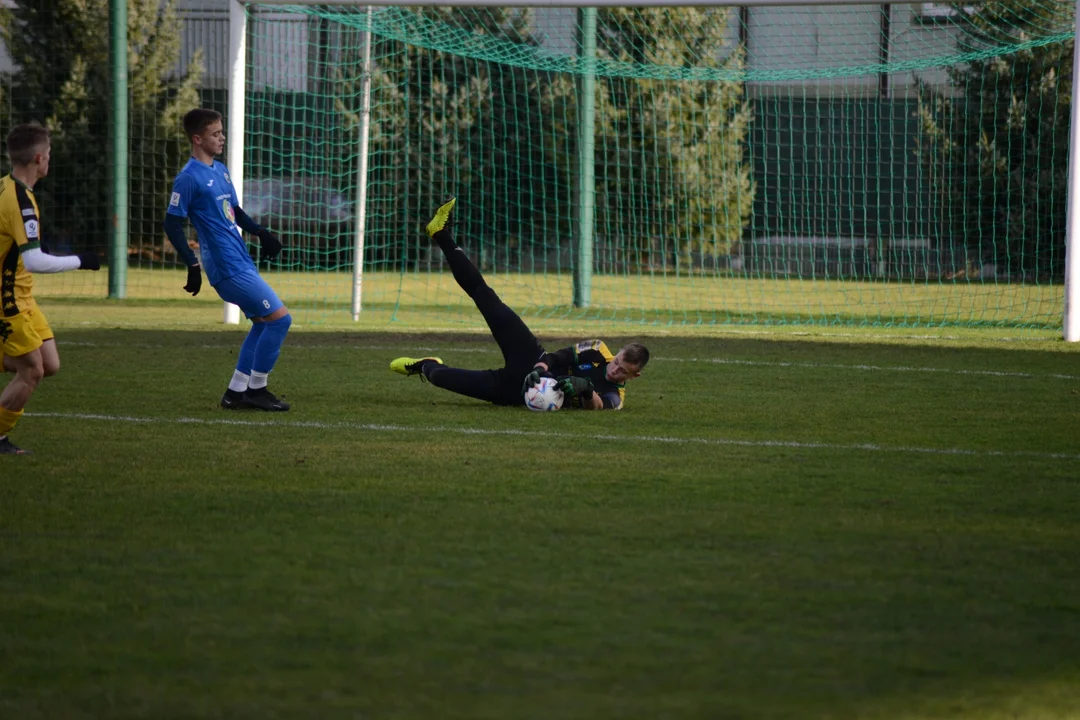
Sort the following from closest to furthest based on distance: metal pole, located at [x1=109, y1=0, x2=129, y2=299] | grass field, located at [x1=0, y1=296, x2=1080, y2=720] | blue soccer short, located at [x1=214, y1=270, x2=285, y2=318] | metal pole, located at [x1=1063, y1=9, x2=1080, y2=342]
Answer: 1. grass field, located at [x1=0, y1=296, x2=1080, y2=720]
2. blue soccer short, located at [x1=214, y1=270, x2=285, y2=318]
3. metal pole, located at [x1=1063, y1=9, x2=1080, y2=342]
4. metal pole, located at [x1=109, y1=0, x2=129, y2=299]

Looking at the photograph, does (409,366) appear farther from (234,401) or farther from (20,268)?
(20,268)

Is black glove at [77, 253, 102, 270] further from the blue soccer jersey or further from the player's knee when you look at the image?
the blue soccer jersey

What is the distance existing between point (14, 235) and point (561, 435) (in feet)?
10.2

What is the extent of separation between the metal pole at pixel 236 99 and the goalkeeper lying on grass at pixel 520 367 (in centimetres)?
659

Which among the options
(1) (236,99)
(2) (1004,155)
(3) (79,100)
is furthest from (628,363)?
(3) (79,100)

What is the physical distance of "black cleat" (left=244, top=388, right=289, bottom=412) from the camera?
8992 mm

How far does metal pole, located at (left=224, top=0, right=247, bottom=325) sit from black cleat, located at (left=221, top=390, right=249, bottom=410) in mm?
6445

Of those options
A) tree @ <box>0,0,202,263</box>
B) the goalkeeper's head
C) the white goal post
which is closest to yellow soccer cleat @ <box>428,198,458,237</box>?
the goalkeeper's head

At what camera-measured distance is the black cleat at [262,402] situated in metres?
8.99

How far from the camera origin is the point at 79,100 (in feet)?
105

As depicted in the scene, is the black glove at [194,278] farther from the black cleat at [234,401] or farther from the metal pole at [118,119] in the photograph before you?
the metal pole at [118,119]

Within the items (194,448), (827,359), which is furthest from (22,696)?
(827,359)

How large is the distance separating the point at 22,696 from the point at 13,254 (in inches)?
159

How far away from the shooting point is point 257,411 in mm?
9000
